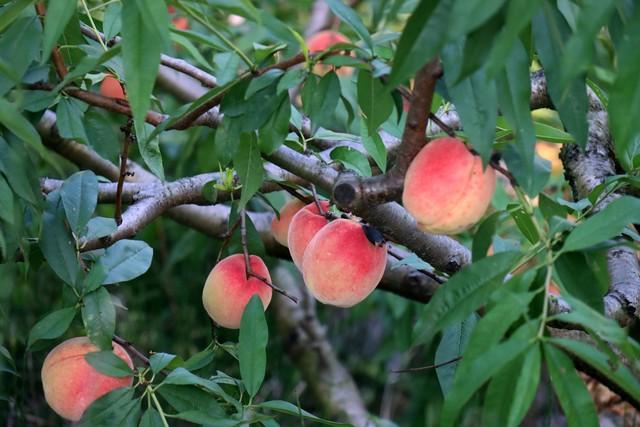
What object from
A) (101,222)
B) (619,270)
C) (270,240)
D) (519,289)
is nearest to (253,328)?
→ (101,222)

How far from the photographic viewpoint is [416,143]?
852mm

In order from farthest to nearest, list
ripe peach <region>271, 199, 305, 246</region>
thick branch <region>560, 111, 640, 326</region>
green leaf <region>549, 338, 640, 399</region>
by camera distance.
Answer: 1. ripe peach <region>271, 199, 305, 246</region>
2. thick branch <region>560, 111, 640, 326</region>
3. green leaf <region>549, 338, 640, 399</region>

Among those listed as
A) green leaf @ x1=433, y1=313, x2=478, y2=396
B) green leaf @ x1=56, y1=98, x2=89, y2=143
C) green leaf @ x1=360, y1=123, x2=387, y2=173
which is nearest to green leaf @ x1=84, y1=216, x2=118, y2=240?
green leaf @ x1=56, y1=98, x2=89, y2=143

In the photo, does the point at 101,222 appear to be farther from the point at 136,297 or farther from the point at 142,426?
the point at 136,297

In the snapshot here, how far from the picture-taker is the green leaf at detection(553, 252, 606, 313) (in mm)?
800

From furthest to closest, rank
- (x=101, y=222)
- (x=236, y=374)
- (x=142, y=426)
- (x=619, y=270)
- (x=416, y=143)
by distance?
(x=236, y=374), (x=619, y=270), (x=101, y=222), (x=142, y=426), (x=416, y=143)

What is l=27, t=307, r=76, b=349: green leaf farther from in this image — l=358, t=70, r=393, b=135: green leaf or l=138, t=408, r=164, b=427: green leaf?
l=358, t=70, r=393, b=135: green leaf

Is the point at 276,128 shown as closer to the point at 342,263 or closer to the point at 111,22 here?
the point at 342,263

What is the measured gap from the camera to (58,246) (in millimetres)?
1064

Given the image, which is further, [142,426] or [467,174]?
[142,426]

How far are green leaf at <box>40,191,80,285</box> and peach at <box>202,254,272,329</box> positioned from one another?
0.60ft

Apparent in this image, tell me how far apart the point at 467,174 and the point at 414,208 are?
0.06 m

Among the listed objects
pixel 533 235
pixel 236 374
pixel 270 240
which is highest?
pixel 533 235

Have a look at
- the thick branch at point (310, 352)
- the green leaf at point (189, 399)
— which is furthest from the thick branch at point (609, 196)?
the thick branch at point (310, 352)
